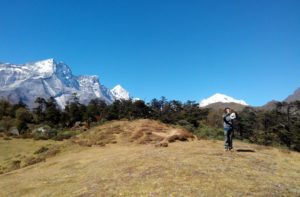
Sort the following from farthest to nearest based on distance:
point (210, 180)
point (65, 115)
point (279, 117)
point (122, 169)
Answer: point (65, 115) < point (279, 117) < point (122, 169) < point (210, 180)

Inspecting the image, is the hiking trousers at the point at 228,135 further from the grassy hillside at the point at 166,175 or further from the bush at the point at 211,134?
the bush at the point at 211,134

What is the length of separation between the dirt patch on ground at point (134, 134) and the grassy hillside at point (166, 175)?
3.89 meters

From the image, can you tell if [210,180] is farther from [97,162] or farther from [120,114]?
[120,114]

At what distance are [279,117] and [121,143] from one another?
286 ft

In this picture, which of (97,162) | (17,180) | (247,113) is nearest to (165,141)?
(97,162)

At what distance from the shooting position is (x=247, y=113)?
122 m

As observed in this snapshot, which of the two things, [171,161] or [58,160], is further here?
[58,160]

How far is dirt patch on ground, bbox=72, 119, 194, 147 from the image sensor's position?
33.2 metres

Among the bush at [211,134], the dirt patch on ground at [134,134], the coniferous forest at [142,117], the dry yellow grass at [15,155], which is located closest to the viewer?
the dry yellow grass at [15,155]

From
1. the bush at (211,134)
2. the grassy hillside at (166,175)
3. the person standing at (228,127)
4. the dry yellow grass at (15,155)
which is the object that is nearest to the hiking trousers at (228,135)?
the person standing at (228,127)

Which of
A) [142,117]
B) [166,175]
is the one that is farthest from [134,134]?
[142,117]

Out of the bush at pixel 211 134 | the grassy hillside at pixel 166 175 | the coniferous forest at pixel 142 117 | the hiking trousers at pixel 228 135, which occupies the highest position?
the coniferous forest at pixel 142 117

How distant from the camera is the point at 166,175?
18.7 meters

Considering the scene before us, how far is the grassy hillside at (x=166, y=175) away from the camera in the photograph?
16.4 meters
